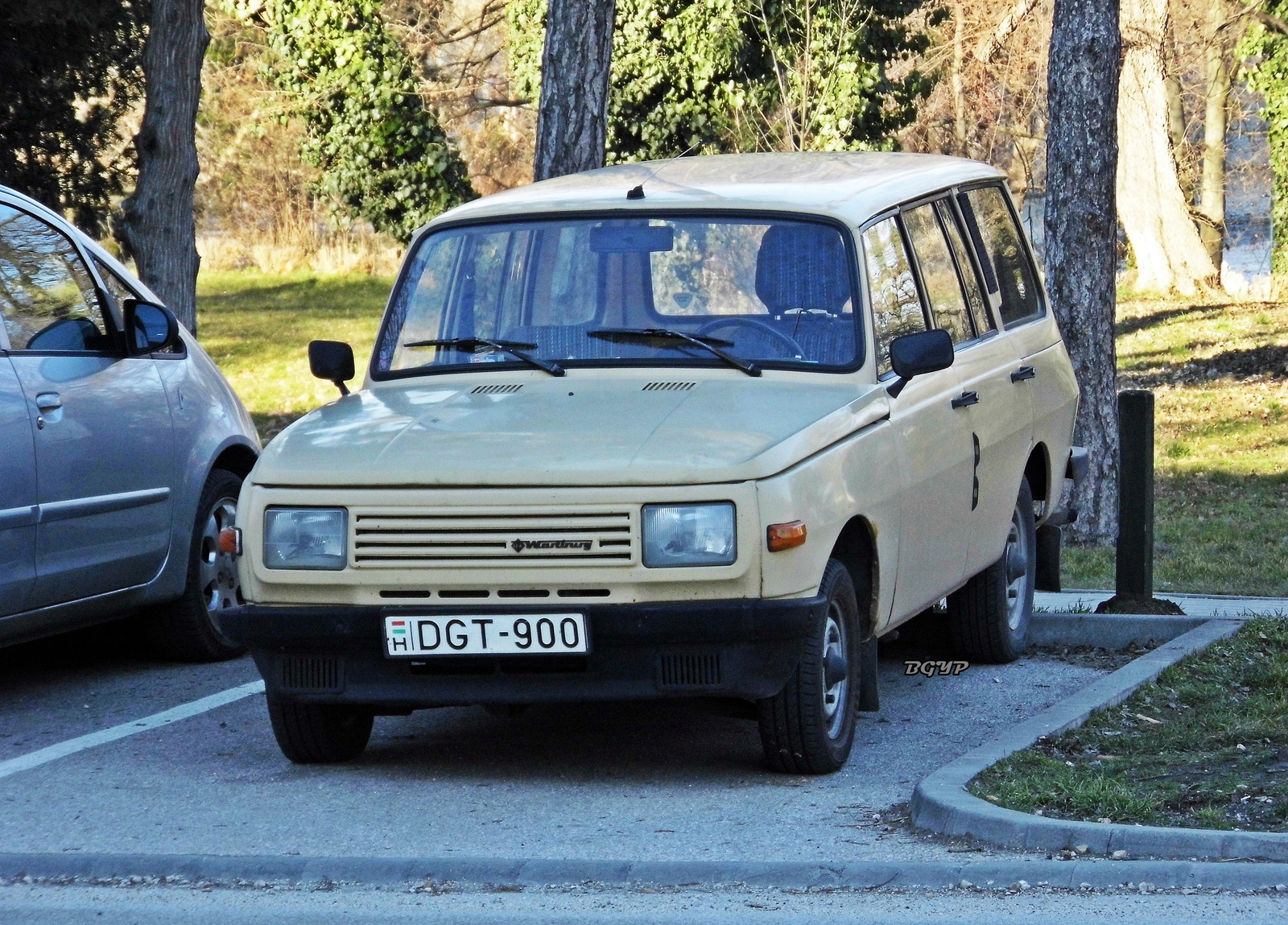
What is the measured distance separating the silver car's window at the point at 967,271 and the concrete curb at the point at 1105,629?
1510mm

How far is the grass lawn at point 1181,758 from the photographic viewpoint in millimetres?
A: 5191

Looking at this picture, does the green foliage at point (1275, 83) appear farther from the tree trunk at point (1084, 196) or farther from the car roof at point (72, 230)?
the car roof at point (72, 230)

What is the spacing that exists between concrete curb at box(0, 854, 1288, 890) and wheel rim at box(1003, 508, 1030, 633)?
11.0ft

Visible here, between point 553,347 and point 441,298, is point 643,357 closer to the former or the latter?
point 553,347

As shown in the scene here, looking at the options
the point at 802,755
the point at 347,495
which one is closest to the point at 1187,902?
the point at 802,755

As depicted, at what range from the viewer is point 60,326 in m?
7.42

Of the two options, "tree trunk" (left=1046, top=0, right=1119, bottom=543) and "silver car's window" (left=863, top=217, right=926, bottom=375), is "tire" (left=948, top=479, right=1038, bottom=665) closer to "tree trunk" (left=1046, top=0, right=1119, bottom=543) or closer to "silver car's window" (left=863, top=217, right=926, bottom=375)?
"silver car's window" (left=863, top=217, right=926, bottom=375)

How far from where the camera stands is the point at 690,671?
18.1 ft

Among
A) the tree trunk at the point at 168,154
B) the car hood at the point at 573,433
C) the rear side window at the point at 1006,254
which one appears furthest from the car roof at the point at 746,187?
the tree trunk at the point at 168,154

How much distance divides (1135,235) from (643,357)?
27.9 metres

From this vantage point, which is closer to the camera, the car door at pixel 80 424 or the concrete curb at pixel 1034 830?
the concrete curb at pixel 1034 830

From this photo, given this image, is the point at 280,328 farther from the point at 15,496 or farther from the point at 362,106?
the point at 15,496

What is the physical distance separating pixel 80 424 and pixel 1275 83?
26.3m

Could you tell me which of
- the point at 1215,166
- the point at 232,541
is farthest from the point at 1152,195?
the point at 232,541
